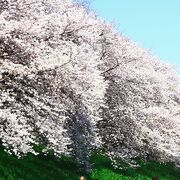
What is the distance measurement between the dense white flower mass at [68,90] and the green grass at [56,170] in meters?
0.64

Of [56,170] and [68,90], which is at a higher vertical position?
[68,90]

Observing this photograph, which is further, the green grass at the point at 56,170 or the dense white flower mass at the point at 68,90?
the green grass at the point at 56,170

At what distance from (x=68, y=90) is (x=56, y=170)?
4.04 metres

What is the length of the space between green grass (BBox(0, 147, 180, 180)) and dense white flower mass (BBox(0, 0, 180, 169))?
64 cm

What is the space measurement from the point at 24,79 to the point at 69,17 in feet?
16.0

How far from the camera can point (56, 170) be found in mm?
18875

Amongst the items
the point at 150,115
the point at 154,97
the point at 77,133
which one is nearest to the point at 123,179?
the point at 77,133

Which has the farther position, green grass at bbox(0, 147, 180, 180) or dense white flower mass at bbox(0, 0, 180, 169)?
green grass at bbox(0, 147, 180, 180)

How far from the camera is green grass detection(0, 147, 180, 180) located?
53.0ft

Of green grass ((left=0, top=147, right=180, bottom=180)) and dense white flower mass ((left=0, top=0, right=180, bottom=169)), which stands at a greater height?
dense white flower mass ((left=0, top=0, right=180, bottom=169))

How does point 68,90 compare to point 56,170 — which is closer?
point 68,90

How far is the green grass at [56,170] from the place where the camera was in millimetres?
16150

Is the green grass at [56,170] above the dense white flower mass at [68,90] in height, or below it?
below

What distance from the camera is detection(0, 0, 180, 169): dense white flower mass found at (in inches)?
613
